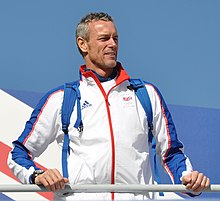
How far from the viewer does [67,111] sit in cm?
167

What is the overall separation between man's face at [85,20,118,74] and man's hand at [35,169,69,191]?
1.18 feet

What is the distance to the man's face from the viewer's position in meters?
1.72

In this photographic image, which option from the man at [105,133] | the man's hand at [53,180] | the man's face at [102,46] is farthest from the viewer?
the man's face at [102,46]

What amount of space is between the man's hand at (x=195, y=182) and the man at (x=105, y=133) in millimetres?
21

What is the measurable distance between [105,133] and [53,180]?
22 centimetres

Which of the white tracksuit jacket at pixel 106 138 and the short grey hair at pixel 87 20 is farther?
the short grey hair at pixel 87 20

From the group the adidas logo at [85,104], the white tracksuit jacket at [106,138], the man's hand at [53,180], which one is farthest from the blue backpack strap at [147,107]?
the man's hand at [53,180]

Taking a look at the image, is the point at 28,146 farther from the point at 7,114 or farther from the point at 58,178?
the point at 7,114

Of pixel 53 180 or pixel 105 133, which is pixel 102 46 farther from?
pixel 53 180

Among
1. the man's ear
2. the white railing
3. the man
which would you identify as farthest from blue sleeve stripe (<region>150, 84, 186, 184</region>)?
the man's ear

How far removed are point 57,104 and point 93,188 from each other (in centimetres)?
30

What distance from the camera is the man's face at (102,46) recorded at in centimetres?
172

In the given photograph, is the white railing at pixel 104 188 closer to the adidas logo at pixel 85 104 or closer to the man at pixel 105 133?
the man at pixel 105 133

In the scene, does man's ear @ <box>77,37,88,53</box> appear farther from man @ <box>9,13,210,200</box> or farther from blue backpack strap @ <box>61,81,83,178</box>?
blue backpack strap @ <box>61,81,83,178</box>
